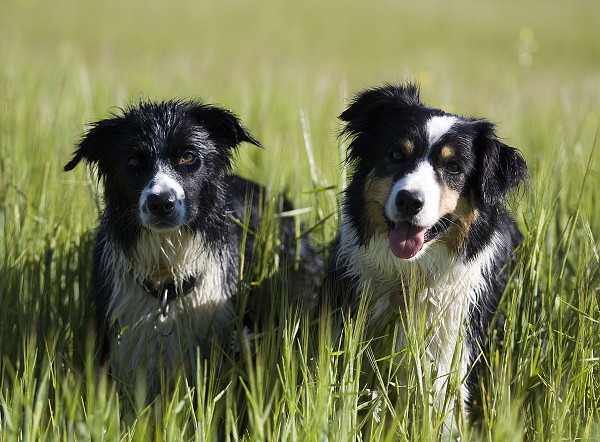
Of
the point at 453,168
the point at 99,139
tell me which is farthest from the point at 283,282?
the point at 99,139

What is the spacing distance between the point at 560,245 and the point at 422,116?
3.27 ft

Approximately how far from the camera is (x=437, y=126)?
3.23 meters

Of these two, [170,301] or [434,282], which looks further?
[170,301]

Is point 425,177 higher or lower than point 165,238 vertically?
higher

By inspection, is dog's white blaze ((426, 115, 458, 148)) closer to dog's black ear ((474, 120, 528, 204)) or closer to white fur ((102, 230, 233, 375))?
dog's black ear ((474, 120, 528, 204))

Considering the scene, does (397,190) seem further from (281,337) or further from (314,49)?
(314,49)

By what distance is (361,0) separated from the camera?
26484 mm

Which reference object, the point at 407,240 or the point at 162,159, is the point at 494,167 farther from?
the point at 162,159

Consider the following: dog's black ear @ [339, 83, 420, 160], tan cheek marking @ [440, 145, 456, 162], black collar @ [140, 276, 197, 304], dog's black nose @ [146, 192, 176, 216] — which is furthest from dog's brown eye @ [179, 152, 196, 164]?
tan cheek marking @ [440, 145, 456, 162]

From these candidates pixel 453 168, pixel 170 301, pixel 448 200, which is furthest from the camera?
pixel 170 301

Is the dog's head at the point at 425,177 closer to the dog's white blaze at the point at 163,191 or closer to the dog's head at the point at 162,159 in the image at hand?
the dog's head at the point at 162,159

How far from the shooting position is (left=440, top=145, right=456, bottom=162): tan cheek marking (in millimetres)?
3161

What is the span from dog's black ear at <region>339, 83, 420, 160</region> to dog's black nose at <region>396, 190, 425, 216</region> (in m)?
0.62

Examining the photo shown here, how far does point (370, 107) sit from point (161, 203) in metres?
1.11
